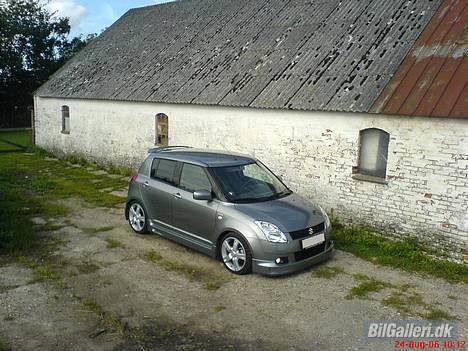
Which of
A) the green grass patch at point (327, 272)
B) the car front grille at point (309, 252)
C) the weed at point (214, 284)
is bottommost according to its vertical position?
the weed at point (214, 284)

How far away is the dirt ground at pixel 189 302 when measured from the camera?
535 centimetres

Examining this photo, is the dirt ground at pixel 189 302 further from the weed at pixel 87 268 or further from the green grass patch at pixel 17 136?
the green grass patch at pixel 17 136

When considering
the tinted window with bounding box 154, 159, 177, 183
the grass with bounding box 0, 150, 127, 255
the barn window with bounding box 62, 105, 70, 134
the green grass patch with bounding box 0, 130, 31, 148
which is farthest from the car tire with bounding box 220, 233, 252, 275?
the green grass patch with bounding box 0, 130, 31, 148

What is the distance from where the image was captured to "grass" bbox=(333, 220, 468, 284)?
305 inches

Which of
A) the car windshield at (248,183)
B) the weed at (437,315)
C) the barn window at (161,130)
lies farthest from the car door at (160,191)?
the barn window at (161,130)

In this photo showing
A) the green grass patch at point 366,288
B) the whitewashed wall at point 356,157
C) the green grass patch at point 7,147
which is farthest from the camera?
the green grass patch at point 7,147

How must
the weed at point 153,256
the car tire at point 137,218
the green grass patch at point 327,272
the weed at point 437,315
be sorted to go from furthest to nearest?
the car tire at point 137,218 → the weed at point 153,256 → the green grass patch at point 327,272 → the weed at point 437,315

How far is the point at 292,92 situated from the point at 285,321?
670 centimetres

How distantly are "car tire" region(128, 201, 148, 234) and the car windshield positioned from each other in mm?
2108

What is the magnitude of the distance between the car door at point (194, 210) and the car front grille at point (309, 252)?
1488 millimetres

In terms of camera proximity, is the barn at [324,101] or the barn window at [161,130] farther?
the barn window at [161,130]

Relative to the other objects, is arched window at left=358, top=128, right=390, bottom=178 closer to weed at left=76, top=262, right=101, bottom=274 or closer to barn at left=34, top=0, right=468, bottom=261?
barn at left=34, top=0, right=468, bottom=261

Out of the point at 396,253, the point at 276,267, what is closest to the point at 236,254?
the point at 276,267

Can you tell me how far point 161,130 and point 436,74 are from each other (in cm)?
931
